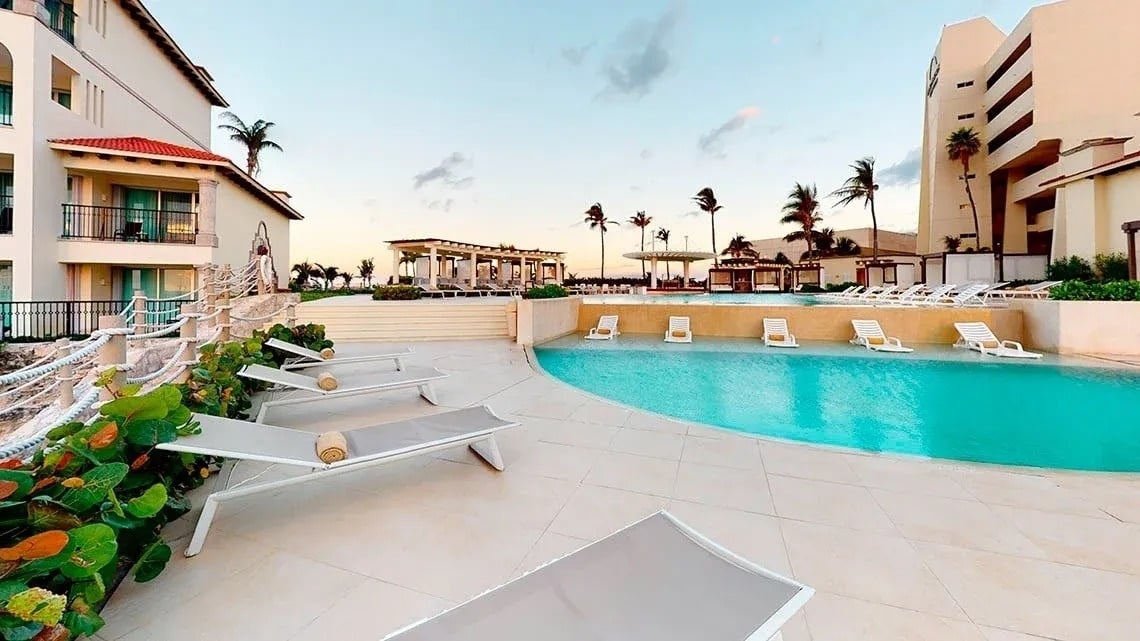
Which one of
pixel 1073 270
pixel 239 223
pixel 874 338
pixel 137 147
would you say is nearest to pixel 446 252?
pixel 239 223

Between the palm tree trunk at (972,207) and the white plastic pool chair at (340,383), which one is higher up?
the palm tree trunk at (972,207)

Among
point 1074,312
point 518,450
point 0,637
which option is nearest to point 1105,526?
point 518,450

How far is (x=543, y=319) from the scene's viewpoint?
39.3 feet

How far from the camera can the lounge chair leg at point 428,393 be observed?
18.4 feet

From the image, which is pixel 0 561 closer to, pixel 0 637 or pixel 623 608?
pixel 0 637

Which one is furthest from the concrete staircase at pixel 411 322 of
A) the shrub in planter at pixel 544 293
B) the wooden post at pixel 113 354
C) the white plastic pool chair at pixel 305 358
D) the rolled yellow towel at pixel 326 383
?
the wooden post at pixel 113 354

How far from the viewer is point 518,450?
158 inches

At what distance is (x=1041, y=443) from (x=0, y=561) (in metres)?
7.82

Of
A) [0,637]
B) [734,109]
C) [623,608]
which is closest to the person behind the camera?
[0,637]

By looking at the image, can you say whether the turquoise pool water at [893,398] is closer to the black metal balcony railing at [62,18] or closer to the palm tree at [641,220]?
the black metal balcony railing at [62,18]

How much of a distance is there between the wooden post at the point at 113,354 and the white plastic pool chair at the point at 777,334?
12.3 m

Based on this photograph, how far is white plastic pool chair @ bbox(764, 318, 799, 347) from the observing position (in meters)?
12.0

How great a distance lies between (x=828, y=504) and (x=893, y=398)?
16.7 ft

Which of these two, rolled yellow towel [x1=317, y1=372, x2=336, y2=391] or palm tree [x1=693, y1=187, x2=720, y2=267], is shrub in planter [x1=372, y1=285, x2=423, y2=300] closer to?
rolled yellow towel [x1=317, y1=372, x2=336, y2=391]
